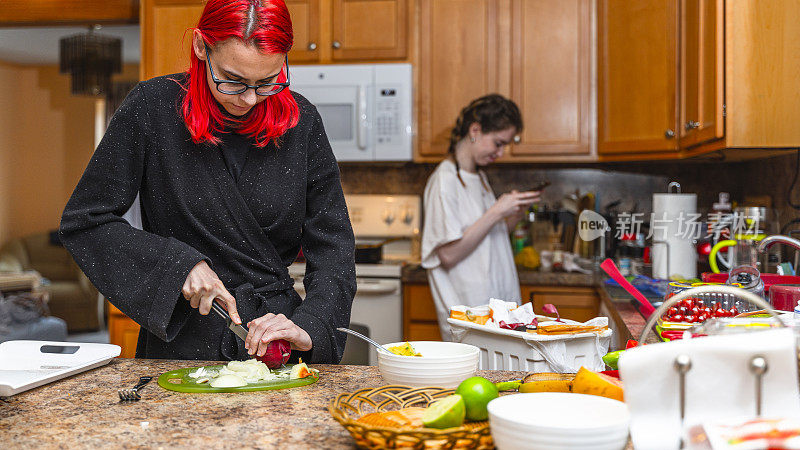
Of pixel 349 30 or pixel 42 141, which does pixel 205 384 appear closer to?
pixel 349 30

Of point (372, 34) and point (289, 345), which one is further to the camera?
point (372, 34)

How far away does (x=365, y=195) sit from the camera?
3877 millimetres

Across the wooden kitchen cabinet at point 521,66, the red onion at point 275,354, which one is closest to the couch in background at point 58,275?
the wooden kitchen cabinet at point 521,66

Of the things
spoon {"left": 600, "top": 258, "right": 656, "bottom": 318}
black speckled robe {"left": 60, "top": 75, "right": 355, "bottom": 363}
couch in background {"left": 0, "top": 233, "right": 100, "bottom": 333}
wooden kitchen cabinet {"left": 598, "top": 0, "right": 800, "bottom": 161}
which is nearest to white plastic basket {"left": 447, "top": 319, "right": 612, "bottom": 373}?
spoon {"left": 600, "top": 258, "right": 656, "bottom": 318}

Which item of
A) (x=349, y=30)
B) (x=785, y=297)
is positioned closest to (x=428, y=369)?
(x=785, y=297)

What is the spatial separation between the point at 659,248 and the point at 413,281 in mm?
1088

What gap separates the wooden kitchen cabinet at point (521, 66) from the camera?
3.44 m

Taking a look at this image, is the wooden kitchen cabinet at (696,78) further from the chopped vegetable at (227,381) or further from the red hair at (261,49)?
the chopped vegetable at (227,381)

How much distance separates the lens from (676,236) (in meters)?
2.66

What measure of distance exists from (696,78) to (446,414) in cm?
204

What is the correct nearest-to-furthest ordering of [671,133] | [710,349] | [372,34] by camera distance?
[710,349] → [671,133] → [372,34]

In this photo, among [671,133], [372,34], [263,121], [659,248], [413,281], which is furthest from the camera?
[372,34]

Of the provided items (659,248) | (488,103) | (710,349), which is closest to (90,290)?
(488,103)

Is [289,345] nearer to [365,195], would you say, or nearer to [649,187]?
[365,195]
